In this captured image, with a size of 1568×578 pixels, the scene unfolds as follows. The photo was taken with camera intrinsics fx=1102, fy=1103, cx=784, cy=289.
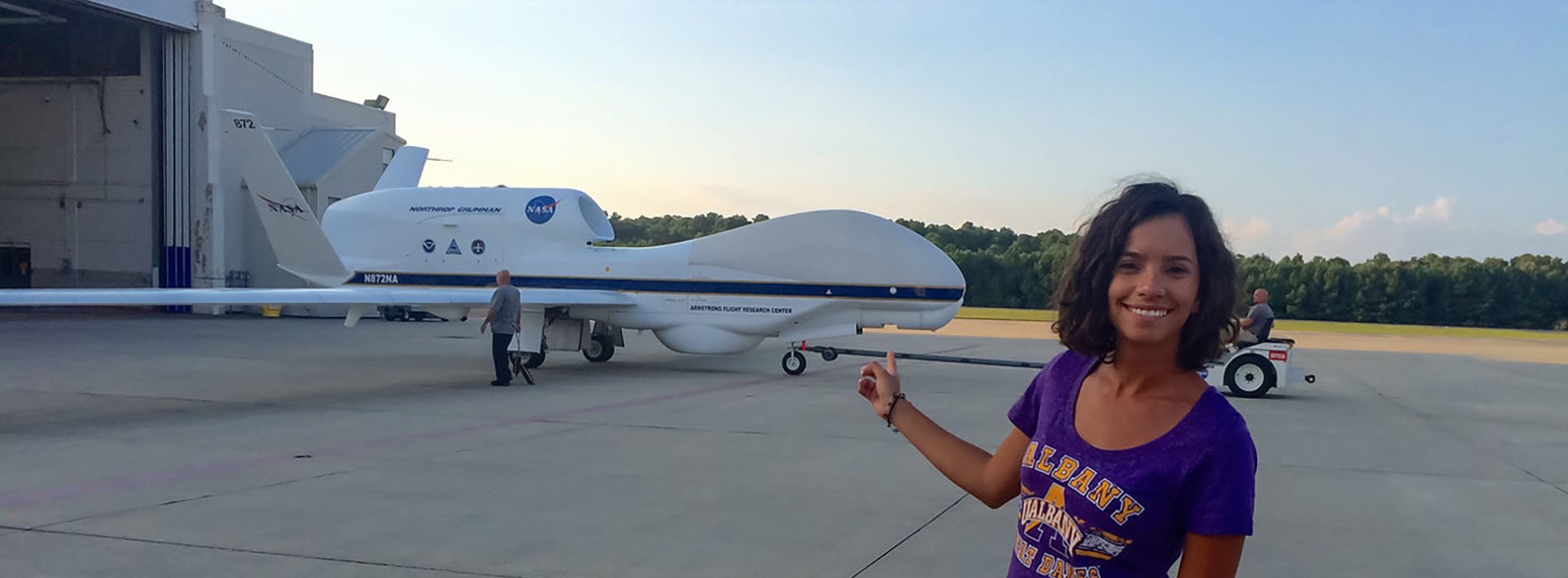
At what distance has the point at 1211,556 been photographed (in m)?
1.94

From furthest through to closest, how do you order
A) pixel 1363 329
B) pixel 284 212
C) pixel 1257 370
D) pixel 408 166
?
pixel 1363 329 < pixel 408 166 < pixel 284 212 < pixel 1257 370

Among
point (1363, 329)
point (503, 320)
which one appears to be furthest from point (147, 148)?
point (1363, 329)

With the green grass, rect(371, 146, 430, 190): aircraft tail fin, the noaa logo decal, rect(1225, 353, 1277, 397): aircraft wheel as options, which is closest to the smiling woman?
rect(1225, 353, 1277, 397): aircraft wheel

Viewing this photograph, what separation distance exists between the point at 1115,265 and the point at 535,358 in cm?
1484

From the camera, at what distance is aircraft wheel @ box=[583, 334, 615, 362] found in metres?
17.9

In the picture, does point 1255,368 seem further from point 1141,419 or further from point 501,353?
point 1141,419

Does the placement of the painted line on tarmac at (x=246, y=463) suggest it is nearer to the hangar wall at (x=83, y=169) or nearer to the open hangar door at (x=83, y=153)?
the open hangar door at (x=83, y=153)

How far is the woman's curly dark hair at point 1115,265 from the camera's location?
6.79ft

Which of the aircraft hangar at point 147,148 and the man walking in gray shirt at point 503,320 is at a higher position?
the aircraft hangar at point 147,148

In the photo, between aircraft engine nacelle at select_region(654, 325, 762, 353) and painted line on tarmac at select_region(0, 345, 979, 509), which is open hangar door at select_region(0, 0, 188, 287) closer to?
aircraft engine nacelle at select_region(654, 325, 762, 353)

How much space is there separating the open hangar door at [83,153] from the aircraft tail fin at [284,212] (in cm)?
1334

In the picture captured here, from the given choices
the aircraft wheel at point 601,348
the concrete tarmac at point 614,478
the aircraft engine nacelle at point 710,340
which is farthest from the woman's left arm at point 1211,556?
the aircraft wheel at point 601,348

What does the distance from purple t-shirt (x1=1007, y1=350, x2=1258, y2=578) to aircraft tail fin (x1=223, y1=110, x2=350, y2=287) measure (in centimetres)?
1687

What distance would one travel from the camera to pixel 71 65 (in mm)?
30578
